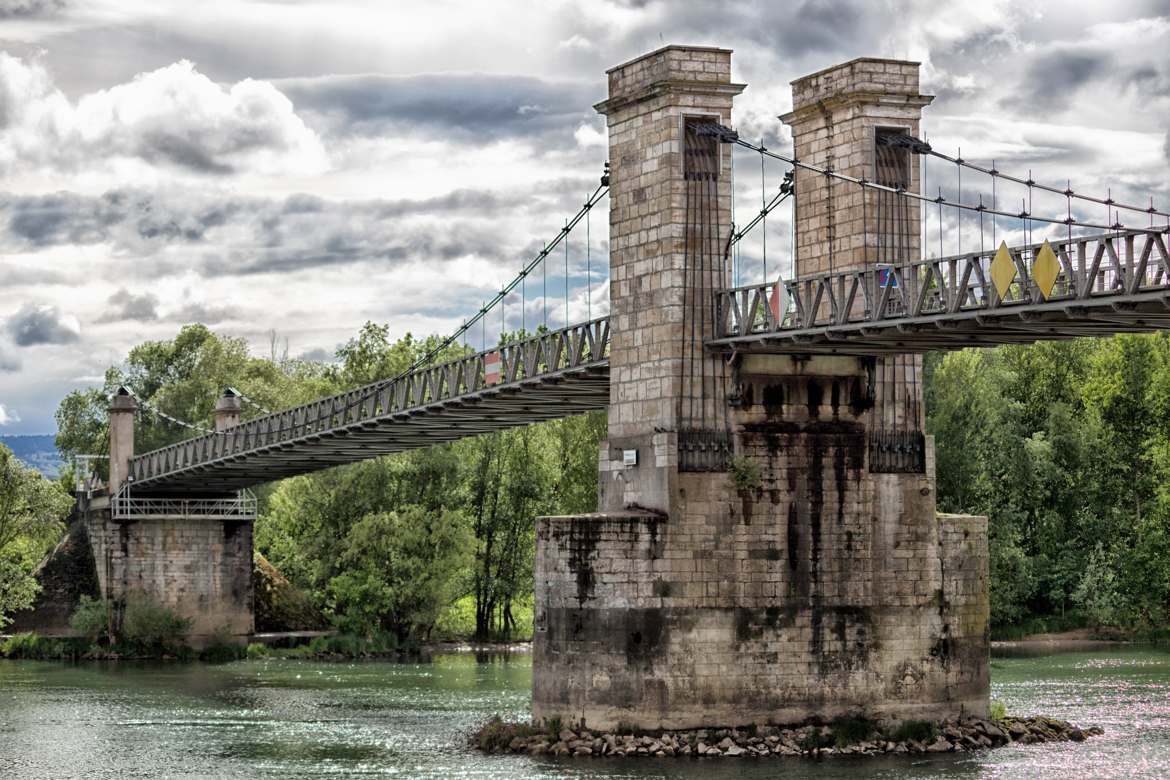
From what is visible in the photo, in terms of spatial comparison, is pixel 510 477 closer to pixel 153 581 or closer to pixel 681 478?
pixel 153 581

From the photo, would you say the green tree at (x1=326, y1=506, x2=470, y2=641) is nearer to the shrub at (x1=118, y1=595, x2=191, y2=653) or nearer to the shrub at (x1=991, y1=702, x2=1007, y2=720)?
the shrub at (x1=118, y1=595, x2=191, y2=653)

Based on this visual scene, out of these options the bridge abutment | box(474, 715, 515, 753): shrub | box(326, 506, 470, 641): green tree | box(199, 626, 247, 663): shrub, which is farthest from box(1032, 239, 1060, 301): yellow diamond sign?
the bridge abutment

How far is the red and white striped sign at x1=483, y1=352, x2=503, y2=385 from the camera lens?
43.7 meters

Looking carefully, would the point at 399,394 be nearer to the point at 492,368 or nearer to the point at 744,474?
the point at 492,368

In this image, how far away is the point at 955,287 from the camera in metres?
31.1

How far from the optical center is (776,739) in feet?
114

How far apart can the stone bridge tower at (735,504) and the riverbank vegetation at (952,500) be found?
2627 cm

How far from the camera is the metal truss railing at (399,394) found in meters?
39.9

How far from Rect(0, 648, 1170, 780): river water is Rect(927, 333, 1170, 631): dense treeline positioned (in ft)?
19.1

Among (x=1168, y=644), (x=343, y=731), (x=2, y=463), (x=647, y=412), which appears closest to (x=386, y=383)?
(x=343, y=731)

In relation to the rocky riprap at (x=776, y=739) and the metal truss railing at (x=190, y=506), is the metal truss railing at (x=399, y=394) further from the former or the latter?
the rocky riprap at (x=776, y=739)

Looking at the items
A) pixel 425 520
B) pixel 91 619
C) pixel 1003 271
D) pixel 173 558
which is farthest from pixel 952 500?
pixel 1003 271

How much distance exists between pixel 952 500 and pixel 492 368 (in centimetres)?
2452

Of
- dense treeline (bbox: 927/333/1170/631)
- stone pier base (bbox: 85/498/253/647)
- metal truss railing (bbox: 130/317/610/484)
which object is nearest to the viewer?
metal truss railing (bbox: 130/317/610/484)
